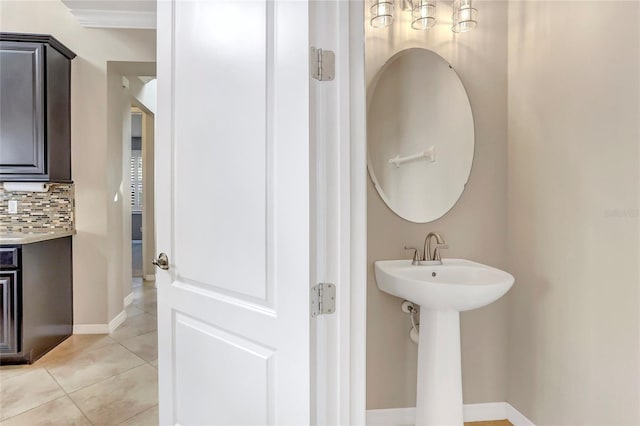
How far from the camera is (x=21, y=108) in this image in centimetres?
289

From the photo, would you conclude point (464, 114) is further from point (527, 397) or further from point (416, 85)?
point (527, 397)

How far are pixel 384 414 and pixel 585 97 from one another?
1.71 m

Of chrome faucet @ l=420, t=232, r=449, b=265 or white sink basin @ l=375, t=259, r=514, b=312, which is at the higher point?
chrome faucet @ l=420, t=232, r=449, b=265

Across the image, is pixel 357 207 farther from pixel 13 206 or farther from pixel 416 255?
pixel 13 206

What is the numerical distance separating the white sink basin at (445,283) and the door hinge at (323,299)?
0.60 metres

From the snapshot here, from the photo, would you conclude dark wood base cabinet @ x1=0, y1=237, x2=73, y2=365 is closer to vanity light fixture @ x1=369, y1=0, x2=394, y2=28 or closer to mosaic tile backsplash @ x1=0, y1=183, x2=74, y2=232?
mosaic tile backsplash @ x1=0, y1=183, x2=74, y2=232

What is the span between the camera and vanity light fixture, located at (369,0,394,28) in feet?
5.86

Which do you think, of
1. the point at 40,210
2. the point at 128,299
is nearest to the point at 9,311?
the point at 40,210

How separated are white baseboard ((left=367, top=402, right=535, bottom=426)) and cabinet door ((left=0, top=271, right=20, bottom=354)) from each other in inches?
96.9

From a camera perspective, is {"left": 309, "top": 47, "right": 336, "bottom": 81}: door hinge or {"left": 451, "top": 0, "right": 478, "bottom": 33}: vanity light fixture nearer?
{"left": 309, "top": 47, "right": 336, "bottom": 81}: door hinge

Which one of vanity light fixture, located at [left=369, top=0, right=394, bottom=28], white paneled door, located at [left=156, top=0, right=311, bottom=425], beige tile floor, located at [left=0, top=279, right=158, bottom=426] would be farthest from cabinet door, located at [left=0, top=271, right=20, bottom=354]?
vanity light fixture, located at [left=369, top=0, right=394, bottom=28]

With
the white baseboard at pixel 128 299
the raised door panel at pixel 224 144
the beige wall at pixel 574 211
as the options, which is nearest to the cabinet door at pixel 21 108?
the white baseboard at pixel 128 299

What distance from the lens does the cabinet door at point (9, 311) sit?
2.58 meters

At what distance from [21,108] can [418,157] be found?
2.98 meters
